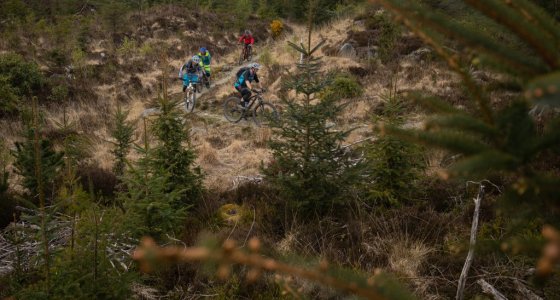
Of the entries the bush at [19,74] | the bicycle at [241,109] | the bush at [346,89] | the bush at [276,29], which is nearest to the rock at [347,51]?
the bush at [346,89]

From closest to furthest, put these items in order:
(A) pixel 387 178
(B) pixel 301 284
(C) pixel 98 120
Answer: (B) pixel 301 284 → (A) pixel 387 178 → (C) pixel 98 120

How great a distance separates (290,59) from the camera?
1789cm

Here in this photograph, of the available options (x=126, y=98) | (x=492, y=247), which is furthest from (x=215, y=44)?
(x=492, y=247)

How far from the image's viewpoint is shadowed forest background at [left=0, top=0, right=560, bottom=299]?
1.15m

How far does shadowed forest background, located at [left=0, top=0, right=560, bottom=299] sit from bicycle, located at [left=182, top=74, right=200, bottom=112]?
0.37 meters

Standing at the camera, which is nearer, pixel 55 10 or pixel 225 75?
pixel 225 75

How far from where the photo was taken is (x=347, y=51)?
53.0ft

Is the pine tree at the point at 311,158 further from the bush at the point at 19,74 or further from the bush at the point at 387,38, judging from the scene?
the bush at the point at 19,74


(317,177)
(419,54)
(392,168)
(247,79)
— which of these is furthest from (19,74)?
(419,54)

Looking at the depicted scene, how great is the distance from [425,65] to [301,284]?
1180 centimetres

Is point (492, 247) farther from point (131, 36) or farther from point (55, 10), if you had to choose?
point (55, 10)

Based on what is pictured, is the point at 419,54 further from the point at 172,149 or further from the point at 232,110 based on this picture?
the point at 172,149

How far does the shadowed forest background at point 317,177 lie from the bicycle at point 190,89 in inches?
14.7

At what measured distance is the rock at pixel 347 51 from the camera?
1605 cm
